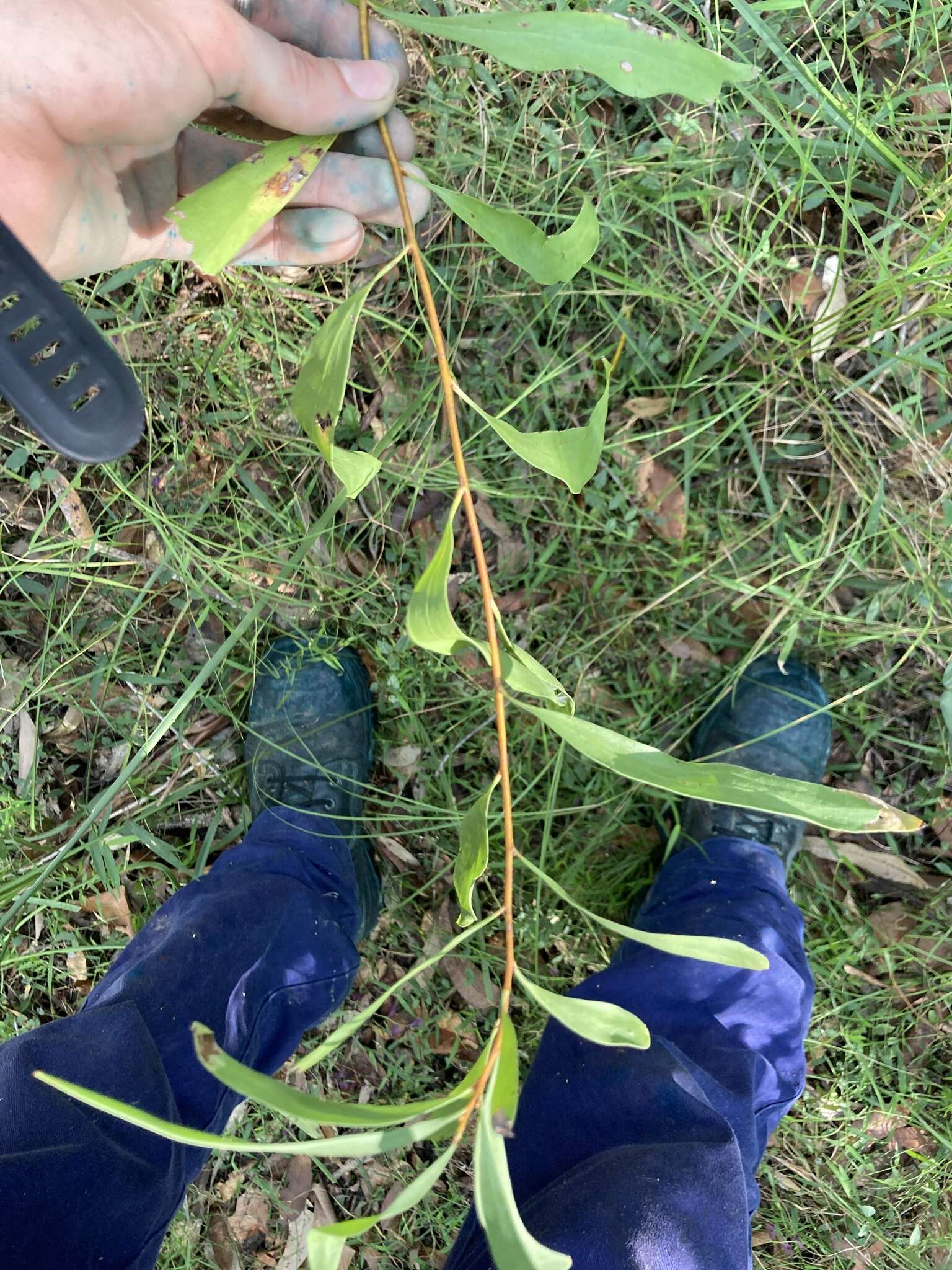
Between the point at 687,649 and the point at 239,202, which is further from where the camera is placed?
the point at 687,649

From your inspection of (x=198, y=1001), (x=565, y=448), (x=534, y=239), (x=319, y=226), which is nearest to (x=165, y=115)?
(x=319, y=226)

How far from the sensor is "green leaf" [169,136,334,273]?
2.79 feet

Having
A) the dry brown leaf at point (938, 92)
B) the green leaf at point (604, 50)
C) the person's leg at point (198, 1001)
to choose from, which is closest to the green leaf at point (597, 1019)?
the person's leg at point (198, 1001)

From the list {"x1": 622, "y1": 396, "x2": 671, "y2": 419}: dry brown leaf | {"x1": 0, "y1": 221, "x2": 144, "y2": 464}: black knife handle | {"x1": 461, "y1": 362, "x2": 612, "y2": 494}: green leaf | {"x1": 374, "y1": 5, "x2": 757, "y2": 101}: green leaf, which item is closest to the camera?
{"x1": 0, "y1": 221, "x2": 144, "y2": 464}: black knife handle

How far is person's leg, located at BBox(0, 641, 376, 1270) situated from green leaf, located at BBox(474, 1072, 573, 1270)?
0.74 meters

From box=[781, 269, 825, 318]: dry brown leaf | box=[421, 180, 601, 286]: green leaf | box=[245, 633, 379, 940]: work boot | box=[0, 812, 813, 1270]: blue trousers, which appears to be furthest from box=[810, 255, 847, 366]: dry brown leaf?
box=[245, 633, 379, 940]: work boot

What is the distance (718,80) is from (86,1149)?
1.45 metres

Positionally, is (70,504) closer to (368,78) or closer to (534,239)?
(368,78)

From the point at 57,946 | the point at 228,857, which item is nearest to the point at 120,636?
the point at 228,857

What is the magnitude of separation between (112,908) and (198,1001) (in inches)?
19.2

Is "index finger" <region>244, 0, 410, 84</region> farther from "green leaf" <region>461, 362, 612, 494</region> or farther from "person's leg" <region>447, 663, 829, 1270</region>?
"person's leg" <region>447, 663, 829, 1270</region>

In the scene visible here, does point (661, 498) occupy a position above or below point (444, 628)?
below

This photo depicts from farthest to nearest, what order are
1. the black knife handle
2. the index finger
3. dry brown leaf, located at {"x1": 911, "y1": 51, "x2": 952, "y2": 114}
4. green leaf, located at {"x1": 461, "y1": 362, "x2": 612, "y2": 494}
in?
1. dry brown leaf, located at {"x1": 911, "y1": 51, "x2": 952, "y2": 114}
2. the index finger
3. green leaf, located at {"x1": 461, "y1": 362, "x2": 612, "y2": 494}
4. the black knife handle

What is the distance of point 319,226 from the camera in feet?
3.96
